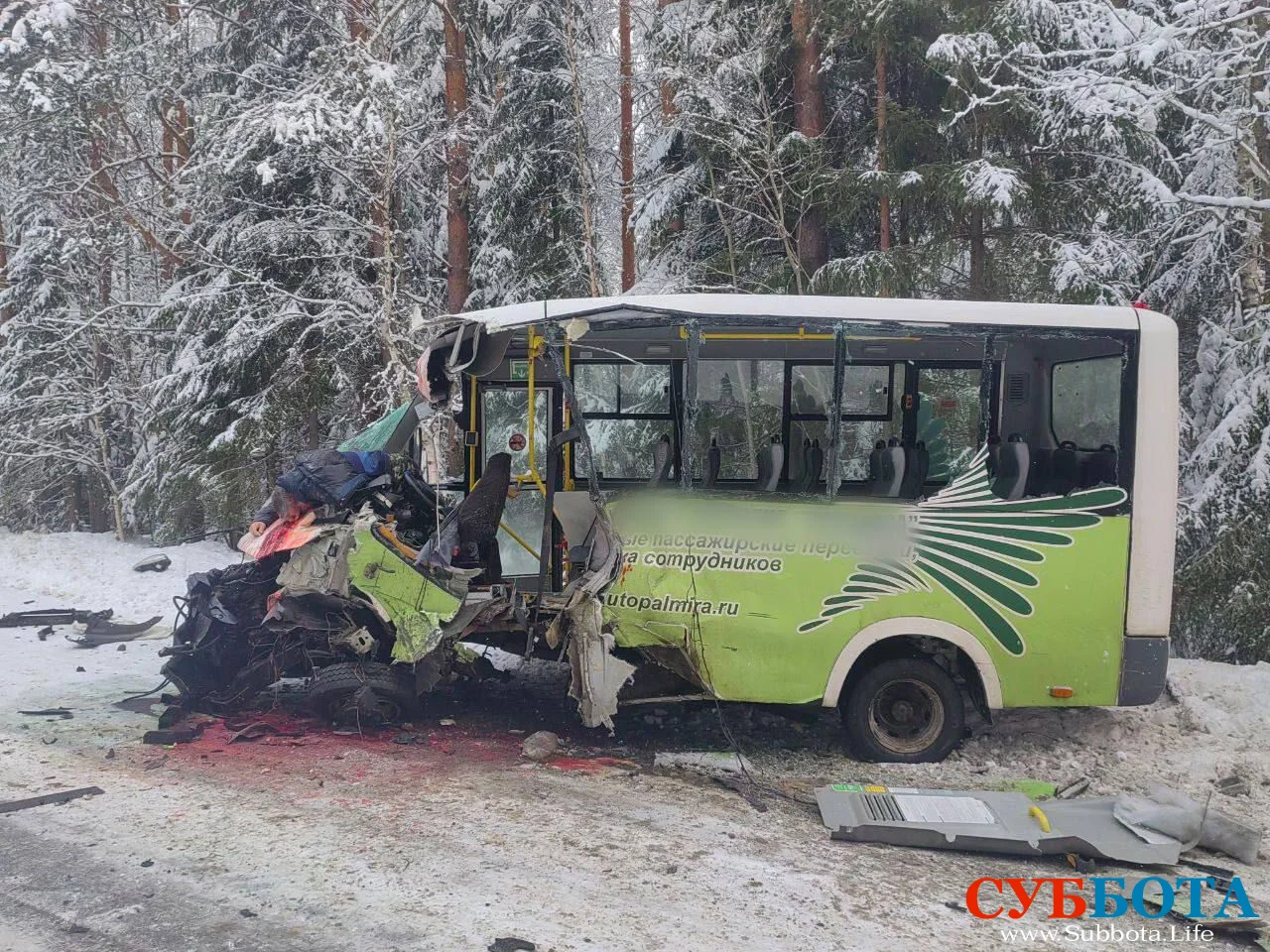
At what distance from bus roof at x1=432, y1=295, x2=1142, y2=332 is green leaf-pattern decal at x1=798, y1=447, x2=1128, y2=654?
3.74 feet

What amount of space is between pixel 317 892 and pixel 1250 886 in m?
4.56

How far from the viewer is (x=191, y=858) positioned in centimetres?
473

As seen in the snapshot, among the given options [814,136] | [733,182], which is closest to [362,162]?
[733,182]

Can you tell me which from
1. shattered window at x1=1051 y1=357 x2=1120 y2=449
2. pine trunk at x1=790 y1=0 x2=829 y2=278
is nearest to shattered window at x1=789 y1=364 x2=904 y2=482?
shattered window at x1=1051 y1=357 x2=1120 y2=449

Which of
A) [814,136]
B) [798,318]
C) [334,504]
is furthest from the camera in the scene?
[814,136]

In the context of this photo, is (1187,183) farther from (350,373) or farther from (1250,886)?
(350,373)

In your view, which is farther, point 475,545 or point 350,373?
point 350,373

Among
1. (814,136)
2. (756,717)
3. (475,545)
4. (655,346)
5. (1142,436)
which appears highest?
(814,136)

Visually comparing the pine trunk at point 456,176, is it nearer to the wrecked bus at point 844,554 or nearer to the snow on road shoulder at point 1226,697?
the wrecked bus at point 844,554

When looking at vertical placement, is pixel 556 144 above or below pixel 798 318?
above

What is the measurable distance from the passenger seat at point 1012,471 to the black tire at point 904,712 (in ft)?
4.13

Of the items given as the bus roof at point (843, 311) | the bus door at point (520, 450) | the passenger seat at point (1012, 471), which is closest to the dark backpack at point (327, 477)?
the bus door at point (520, 450)

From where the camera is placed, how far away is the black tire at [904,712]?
637 cm

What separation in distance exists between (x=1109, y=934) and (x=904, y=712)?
232 cm
